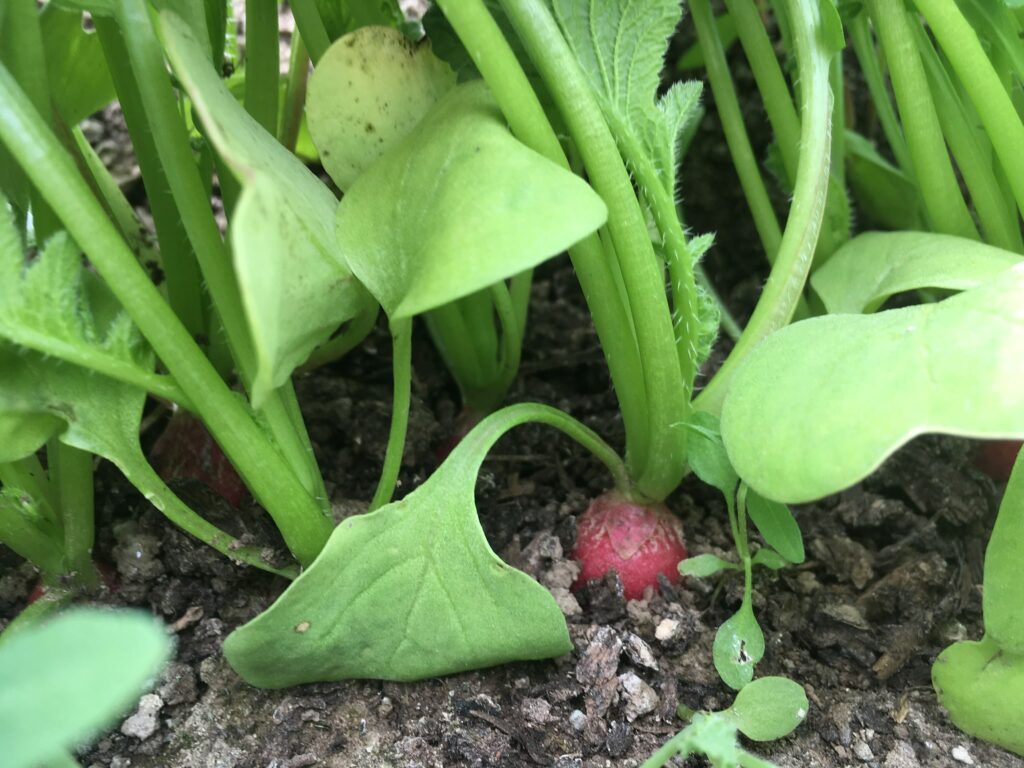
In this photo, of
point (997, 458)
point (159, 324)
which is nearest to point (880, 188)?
point (997, 458)

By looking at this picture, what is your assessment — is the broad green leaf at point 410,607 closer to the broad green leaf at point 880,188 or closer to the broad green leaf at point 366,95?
the broad green leaf at point 366,95

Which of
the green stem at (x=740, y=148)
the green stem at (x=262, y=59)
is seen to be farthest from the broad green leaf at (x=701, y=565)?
the green stem at (x=262, y=59)

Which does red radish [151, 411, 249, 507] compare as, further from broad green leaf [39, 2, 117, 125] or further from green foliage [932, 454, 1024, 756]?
green foliage [932, 454, 1024, 756]

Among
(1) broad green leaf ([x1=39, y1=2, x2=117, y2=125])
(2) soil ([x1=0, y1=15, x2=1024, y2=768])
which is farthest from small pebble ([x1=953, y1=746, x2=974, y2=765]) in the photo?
(1) broad green leaf ([x1=39, y1=2, x2=117, y2=125])

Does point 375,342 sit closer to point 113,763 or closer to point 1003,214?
point 113,763

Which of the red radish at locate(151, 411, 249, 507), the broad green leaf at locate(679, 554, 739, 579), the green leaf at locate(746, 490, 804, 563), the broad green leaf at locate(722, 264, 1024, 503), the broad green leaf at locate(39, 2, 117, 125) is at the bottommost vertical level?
the broad green leaf at locate(679, 554, 739, 579)

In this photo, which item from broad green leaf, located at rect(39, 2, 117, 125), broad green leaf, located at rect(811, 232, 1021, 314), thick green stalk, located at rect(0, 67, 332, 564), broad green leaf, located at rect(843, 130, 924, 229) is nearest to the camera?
thick green stalk, located at rect(0, 67, 332, 564)

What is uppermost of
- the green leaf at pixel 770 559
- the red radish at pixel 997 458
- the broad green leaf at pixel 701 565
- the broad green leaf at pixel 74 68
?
the broad green leaf at pixel 74 68
